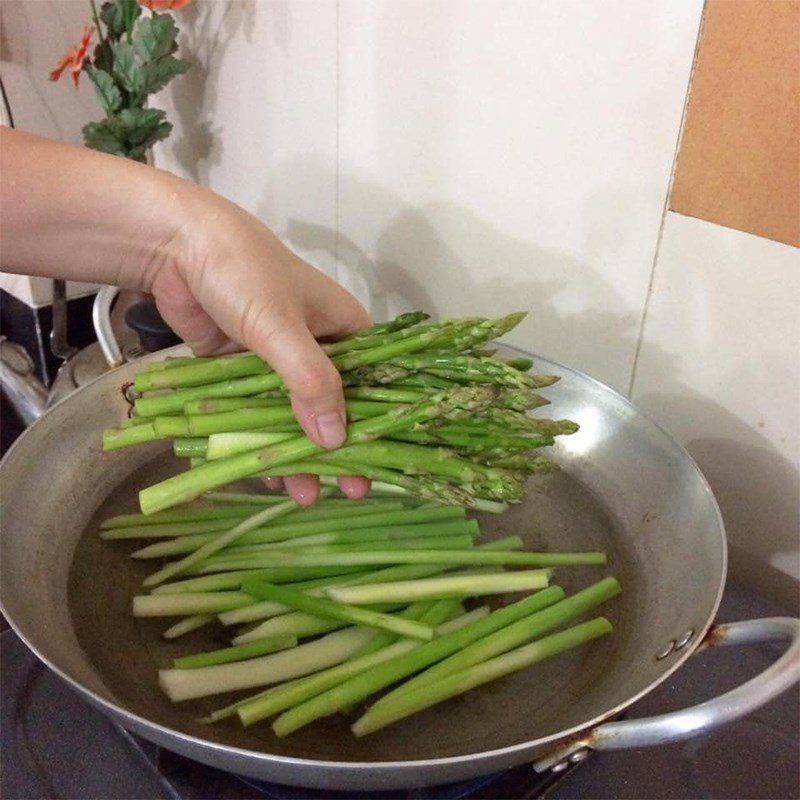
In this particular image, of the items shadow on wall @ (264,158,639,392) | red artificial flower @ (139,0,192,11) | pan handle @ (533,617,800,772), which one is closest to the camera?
pan handle @ (533,617,800,772)

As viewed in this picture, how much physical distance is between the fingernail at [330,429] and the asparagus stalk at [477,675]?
24 cm

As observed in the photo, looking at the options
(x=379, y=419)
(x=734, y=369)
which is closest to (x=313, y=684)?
(x=379, y=419)

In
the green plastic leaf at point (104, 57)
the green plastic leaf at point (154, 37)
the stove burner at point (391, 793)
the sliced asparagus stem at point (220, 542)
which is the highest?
the green plastic leaf at point (154, 37)

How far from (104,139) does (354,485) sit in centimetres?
79

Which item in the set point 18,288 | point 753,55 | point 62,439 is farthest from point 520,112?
point 18,288

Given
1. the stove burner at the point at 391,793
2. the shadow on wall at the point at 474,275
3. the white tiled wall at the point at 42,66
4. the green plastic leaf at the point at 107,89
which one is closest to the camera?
the stove burner at the point at 391,793

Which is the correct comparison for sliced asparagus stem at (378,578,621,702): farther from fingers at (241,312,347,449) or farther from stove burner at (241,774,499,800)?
fingers at (241,312,347,449)

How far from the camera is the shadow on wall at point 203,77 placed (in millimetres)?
1266

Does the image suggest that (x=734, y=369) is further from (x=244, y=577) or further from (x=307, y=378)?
(x=244, y=577)

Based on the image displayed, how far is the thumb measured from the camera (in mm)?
697

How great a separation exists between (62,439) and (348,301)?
36 centimetres

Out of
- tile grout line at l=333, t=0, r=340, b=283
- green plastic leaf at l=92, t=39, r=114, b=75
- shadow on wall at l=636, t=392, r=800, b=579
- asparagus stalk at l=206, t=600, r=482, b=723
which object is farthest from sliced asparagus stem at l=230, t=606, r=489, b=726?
green plastic leaf at l=92, t=39, r=114, b=75

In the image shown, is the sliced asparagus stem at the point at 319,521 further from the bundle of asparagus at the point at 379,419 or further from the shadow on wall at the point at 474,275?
the shadow on wall at the point at 474,275

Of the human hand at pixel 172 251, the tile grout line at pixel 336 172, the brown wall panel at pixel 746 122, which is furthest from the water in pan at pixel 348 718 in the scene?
the tile grout line at pixel 336 172
